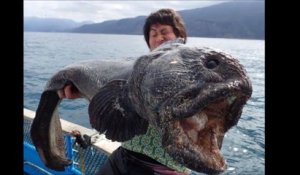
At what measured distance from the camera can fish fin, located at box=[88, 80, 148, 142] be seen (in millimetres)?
1881

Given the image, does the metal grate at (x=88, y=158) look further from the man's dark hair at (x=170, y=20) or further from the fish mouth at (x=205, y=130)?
the fish mouth at (x=205, y=130)

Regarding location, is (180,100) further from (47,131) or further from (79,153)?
(79,153)

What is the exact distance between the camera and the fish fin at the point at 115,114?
1881mm

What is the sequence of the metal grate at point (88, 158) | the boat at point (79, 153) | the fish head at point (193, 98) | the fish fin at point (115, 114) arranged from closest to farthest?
the fish head at point (193, 98), the fish fin at point (115, 114), the boat at point (79, 153), the metal grate at point (88, 158)

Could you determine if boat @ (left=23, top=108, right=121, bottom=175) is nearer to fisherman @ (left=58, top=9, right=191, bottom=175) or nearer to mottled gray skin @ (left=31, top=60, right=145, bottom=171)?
mottled gray skin @ (left=31, top=60, right=145, bottom=171)

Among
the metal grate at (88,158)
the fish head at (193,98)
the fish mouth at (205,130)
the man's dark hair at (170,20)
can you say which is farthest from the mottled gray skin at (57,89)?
the metal grate at (88,158)

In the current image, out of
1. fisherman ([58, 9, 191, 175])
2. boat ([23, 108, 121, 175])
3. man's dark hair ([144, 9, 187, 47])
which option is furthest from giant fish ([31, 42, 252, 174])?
boat ([23, 108, 121, 175])

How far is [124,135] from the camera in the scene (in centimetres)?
192

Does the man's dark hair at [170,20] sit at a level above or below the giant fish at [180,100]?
above
